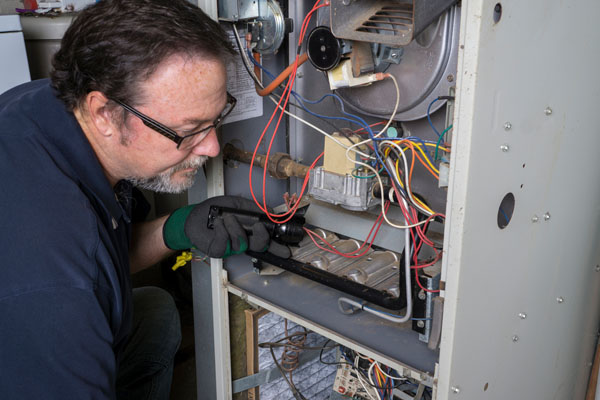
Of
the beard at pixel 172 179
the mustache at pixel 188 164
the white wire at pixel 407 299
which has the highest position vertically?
the mustache at pixel 188 164

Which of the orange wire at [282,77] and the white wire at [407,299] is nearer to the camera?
the white wire at [407,299]

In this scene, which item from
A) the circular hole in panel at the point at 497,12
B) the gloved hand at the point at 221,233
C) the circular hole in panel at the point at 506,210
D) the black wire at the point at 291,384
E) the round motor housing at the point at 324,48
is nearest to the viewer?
the circular hole in panel at the point at 497,12

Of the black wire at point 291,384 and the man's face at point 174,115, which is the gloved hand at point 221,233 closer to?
the man's face at point 174,115

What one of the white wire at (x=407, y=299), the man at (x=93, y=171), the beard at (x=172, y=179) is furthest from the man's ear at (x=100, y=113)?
the white wire at (x=407, y=299)

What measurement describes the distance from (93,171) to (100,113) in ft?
0.36

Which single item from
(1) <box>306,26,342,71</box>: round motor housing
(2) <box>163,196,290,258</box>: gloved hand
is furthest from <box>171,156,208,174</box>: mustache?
(1) <box>306,26,342,71</box>: round motor housing

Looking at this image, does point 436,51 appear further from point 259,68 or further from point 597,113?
point 259,68

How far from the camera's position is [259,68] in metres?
1.32

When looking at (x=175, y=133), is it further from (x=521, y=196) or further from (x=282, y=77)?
(x=521, y=196)

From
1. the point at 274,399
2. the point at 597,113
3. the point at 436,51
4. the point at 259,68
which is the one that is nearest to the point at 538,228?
the point at 597,113

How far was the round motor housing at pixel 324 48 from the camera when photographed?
1.06 meters

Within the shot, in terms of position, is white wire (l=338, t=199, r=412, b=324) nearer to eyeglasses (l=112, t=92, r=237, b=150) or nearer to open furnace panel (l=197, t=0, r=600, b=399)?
open furnace panel (l=197, t=0, r=600, b=399)

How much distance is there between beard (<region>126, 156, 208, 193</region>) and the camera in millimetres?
1112

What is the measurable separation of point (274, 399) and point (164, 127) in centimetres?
97
